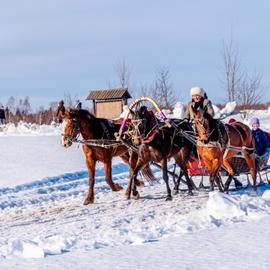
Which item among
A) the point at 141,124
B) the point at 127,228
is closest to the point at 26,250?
the point at 127,228

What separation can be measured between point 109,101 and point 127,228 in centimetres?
2807

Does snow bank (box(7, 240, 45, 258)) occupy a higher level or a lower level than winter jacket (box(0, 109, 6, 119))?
lower

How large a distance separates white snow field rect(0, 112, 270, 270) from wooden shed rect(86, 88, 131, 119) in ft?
63.8

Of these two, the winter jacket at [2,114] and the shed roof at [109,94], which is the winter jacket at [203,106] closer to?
the shed roof at [109,94]

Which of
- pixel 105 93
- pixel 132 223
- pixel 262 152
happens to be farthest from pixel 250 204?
pixel 105 93

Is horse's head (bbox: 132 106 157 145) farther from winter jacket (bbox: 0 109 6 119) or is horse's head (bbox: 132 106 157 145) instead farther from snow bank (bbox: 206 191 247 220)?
winter jacket (bbox: 0 109 6 119)

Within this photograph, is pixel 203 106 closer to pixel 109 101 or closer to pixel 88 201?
pixel 88 201

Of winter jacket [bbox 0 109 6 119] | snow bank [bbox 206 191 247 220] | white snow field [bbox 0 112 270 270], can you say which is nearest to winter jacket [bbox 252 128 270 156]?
white snow field [bbox 0 112 270 270]

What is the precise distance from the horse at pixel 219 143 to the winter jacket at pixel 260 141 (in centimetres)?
65

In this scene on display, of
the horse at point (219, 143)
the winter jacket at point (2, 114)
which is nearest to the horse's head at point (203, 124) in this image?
the horse at point (219, 143)

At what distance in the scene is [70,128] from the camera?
1151 centimetres

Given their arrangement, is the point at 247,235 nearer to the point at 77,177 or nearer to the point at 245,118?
the point at 77,177

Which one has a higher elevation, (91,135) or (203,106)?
(203,106)

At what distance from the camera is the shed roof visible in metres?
34.9
